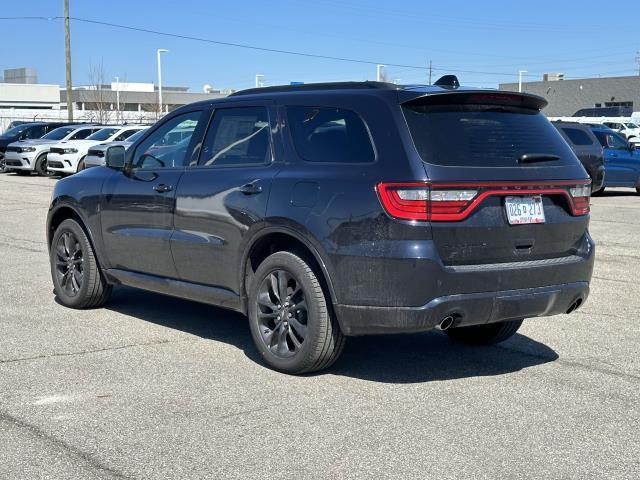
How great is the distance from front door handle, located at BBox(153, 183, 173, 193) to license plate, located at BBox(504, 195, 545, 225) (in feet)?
8.37

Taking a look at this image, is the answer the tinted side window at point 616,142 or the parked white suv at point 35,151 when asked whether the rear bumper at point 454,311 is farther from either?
the parked white suv at point 35,151

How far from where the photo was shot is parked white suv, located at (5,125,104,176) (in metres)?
28.4

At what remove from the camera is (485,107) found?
5660 mm

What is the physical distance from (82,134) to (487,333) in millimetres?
23477

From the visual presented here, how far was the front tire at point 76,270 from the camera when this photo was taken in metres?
7.66

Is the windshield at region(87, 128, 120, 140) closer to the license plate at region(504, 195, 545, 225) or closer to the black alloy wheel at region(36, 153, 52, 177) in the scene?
the black alloy wheel at region(36, 153, 52, 177)

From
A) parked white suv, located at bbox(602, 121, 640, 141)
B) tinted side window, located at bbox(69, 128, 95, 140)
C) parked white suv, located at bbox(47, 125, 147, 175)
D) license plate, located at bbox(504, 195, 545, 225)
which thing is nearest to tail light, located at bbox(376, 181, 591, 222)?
license plate, located at bbox(504, 195, 545, 225)

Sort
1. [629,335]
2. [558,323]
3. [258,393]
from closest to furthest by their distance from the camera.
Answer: [258,393]
[629,335]
[558,323]

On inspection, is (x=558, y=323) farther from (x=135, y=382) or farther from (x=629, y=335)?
(x=135, y=382)

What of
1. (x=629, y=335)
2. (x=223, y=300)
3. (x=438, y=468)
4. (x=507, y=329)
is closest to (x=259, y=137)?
(x=223, y=300)

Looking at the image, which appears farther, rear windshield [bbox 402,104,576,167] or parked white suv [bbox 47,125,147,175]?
parked white suv [bbox 47,125,147,175]

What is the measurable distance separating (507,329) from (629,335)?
1.15 metres

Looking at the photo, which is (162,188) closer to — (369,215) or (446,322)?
(369,215)

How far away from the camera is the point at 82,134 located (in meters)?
28.2
